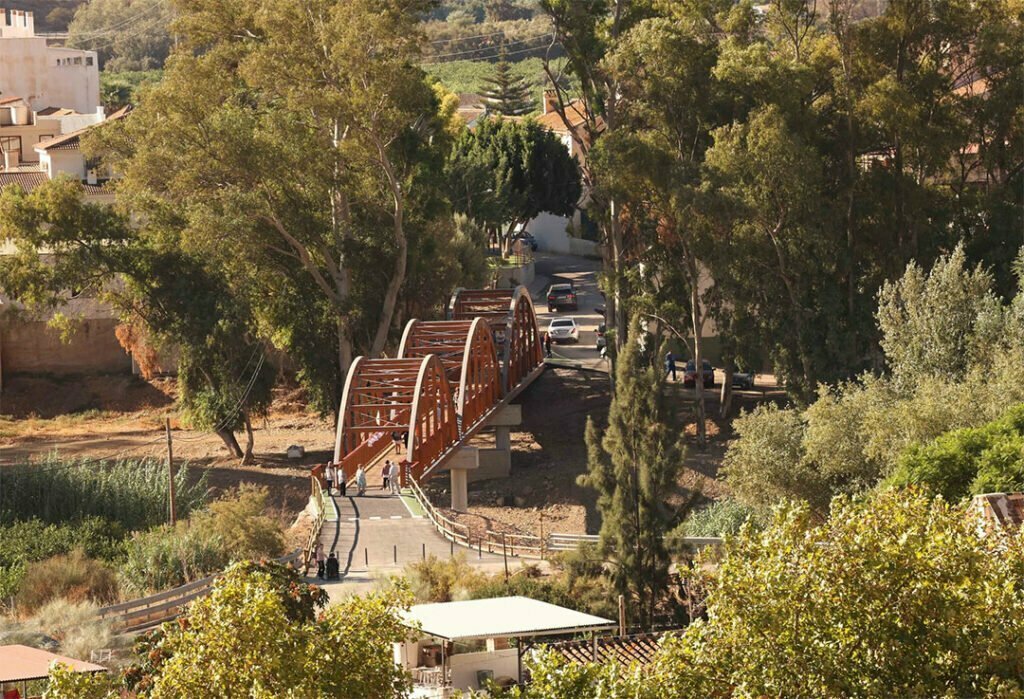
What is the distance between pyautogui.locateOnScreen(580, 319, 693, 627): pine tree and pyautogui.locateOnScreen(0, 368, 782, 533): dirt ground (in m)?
18.7

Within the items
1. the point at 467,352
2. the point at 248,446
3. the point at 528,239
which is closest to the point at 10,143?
the point at 528,239

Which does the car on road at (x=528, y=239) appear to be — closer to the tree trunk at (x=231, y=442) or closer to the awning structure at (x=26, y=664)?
the tree trunk at (x=231, y=442)

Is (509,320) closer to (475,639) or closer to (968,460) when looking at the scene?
(968,460)

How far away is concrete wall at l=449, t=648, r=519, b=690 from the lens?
87.4ft

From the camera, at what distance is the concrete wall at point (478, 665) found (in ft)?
87.4

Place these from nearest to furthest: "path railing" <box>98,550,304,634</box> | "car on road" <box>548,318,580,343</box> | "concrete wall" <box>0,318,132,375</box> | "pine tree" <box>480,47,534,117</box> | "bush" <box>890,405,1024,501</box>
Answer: "path railing" <box>98,550,304,634</box> < "bush" <box>890,405,1024,501</box> < "concrete wall" <box>0,318,132,375</box> < "car on road" <box>548,318,580,343</box> < "pine tree" <box>480,47,534,117</box>

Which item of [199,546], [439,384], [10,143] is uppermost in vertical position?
[10,143]

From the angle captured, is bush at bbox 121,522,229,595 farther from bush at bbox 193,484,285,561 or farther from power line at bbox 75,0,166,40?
power line at bbox 75,0,166,40

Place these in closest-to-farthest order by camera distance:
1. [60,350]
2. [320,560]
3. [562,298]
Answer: [320,560], [60,350], [562,298]

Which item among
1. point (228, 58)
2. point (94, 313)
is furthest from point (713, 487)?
point (94, 313)

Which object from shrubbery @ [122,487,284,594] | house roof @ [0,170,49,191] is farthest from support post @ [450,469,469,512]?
house roof @ [0,170,49,191]

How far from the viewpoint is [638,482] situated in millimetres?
34188

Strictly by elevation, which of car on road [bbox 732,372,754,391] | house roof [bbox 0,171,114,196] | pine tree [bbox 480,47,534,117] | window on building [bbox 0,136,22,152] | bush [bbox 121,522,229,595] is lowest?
bush [bbox 121,522,229,595]

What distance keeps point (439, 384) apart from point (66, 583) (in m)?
19.7
